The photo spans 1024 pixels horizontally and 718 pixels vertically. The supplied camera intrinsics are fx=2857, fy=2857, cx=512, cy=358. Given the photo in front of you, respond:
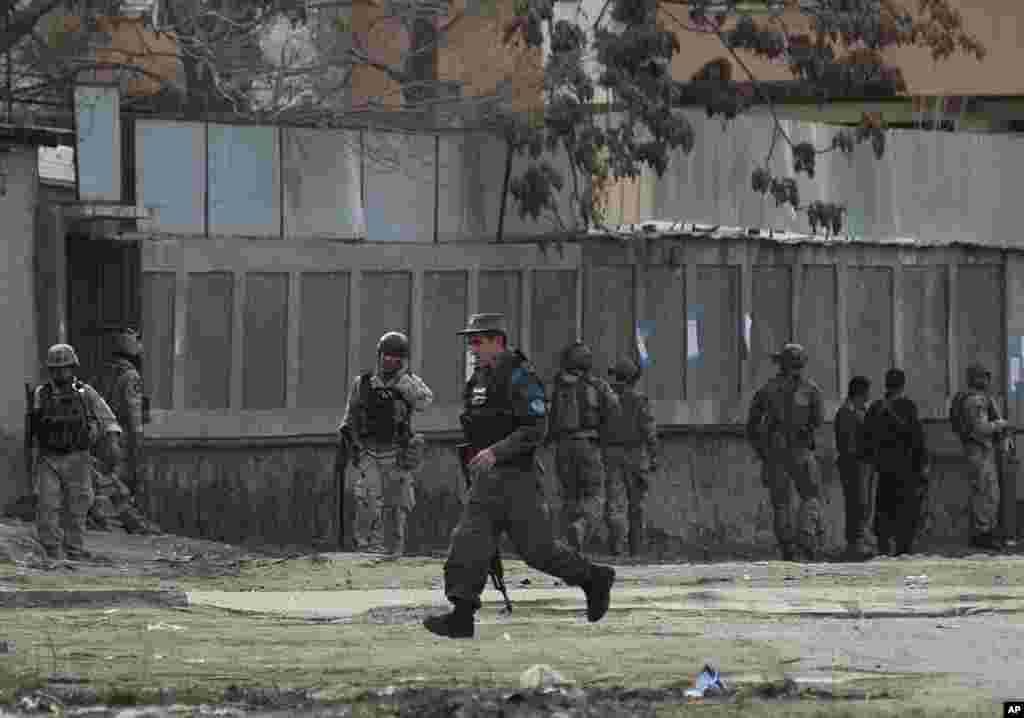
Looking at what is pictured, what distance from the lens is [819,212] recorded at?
2512cm

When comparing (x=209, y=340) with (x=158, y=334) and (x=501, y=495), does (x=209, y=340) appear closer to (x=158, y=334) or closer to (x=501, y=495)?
(x=158, y=334)

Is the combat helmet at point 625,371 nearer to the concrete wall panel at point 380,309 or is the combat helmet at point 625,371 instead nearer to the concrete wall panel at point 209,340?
the concrete wall panel at point 380,309

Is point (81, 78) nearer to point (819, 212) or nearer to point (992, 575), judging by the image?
point (819, 212)

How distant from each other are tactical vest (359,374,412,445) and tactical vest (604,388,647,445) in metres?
2.85

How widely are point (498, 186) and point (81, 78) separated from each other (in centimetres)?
382

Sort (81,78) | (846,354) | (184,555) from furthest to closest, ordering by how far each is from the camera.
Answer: (846,354) → (81,78) → (184,555)

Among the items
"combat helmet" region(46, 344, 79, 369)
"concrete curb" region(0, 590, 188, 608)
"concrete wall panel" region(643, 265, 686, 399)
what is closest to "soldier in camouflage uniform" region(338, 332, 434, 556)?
"combat helmet" region(46, 344, 79, 369)

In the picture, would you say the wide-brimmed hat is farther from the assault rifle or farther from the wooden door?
the wooden door

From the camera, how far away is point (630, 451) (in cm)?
2355

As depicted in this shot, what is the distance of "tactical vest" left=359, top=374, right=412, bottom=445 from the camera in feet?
68.8

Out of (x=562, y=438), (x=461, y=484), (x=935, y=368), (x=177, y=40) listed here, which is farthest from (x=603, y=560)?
(x=935, y=368)

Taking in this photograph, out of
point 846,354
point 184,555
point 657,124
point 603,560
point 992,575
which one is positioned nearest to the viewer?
point 992,575

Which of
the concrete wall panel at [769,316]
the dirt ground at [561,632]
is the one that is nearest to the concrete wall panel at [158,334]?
the dirt ground at [561,632]

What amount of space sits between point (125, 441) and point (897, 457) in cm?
684
